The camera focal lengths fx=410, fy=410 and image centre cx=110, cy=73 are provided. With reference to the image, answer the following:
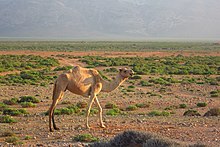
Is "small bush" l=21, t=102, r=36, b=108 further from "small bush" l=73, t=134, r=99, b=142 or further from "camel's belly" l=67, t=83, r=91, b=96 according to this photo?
"small bush" l=73, t=134, r=99, b=142

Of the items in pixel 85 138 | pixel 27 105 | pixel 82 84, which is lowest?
pixel 27 105

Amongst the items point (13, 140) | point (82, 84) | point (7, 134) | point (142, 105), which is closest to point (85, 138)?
point (13, 140)

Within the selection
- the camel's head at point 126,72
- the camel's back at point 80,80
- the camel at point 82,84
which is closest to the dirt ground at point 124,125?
the camel at point 82,84

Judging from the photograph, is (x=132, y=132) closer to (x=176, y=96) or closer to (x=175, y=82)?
(x=176, y=96)

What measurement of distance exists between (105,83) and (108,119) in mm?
2018

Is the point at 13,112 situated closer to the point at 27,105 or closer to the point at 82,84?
the point at 27,105

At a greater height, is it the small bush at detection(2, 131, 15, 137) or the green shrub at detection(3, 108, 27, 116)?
the small bush at detection(2, 131, 15, 137)

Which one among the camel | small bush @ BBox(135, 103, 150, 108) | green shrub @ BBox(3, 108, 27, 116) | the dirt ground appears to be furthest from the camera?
small bush @ BBox(135, 103, 150, 108)

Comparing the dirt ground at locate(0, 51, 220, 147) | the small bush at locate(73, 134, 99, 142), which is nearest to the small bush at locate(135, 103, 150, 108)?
the dirt ground at locate(0, 51, 220, 147)

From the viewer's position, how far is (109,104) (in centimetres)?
1925

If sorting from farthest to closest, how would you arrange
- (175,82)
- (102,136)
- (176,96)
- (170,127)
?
(175,82)
(176,96)
(170,127)
(102,136)

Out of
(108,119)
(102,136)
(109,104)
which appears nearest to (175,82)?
(109,104)

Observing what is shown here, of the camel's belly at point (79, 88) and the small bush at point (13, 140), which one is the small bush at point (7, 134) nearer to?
the small bush at point (13, 140)

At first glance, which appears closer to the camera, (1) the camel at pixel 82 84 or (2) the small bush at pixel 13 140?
(2) the small bush at pixel 13 140
